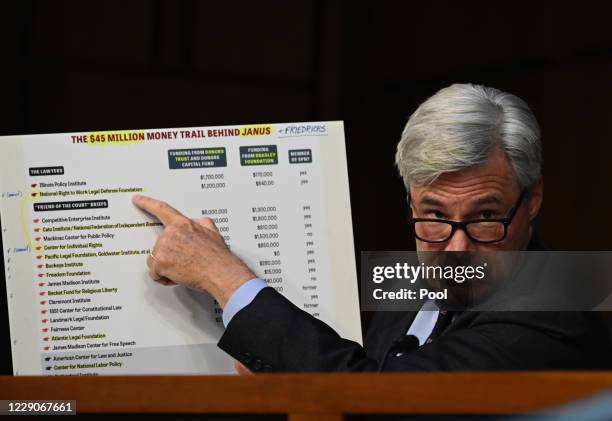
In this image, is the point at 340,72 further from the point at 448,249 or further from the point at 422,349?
the point at 422,349

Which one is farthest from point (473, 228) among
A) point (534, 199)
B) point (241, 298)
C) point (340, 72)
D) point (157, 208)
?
point (340, 72)

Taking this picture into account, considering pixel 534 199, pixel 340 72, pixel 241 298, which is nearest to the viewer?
pixel 241 298

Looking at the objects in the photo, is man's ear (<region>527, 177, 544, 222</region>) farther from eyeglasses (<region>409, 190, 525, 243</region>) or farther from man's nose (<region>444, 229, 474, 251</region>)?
man's nose (<region>444, 229, 474, 251</region>)

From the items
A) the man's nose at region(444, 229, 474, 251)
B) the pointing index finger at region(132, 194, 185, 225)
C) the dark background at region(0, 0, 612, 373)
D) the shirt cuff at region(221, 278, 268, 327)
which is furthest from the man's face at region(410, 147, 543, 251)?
the dark background at region(0, 0, 612, 373)

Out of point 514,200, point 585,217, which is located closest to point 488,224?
point 514,200

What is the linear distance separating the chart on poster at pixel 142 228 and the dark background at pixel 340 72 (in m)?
1.68

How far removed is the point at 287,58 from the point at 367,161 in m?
0.54

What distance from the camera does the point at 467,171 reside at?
1.67 meters

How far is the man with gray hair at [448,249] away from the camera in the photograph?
1.55 m

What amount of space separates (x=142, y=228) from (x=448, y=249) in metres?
0.55

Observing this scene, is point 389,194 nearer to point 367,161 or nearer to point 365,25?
point 367,161

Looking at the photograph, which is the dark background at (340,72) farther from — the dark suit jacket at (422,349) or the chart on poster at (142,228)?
the dark suit jacket at (422,349)

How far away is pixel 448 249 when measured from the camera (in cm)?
167

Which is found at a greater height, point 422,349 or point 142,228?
point 142,228
